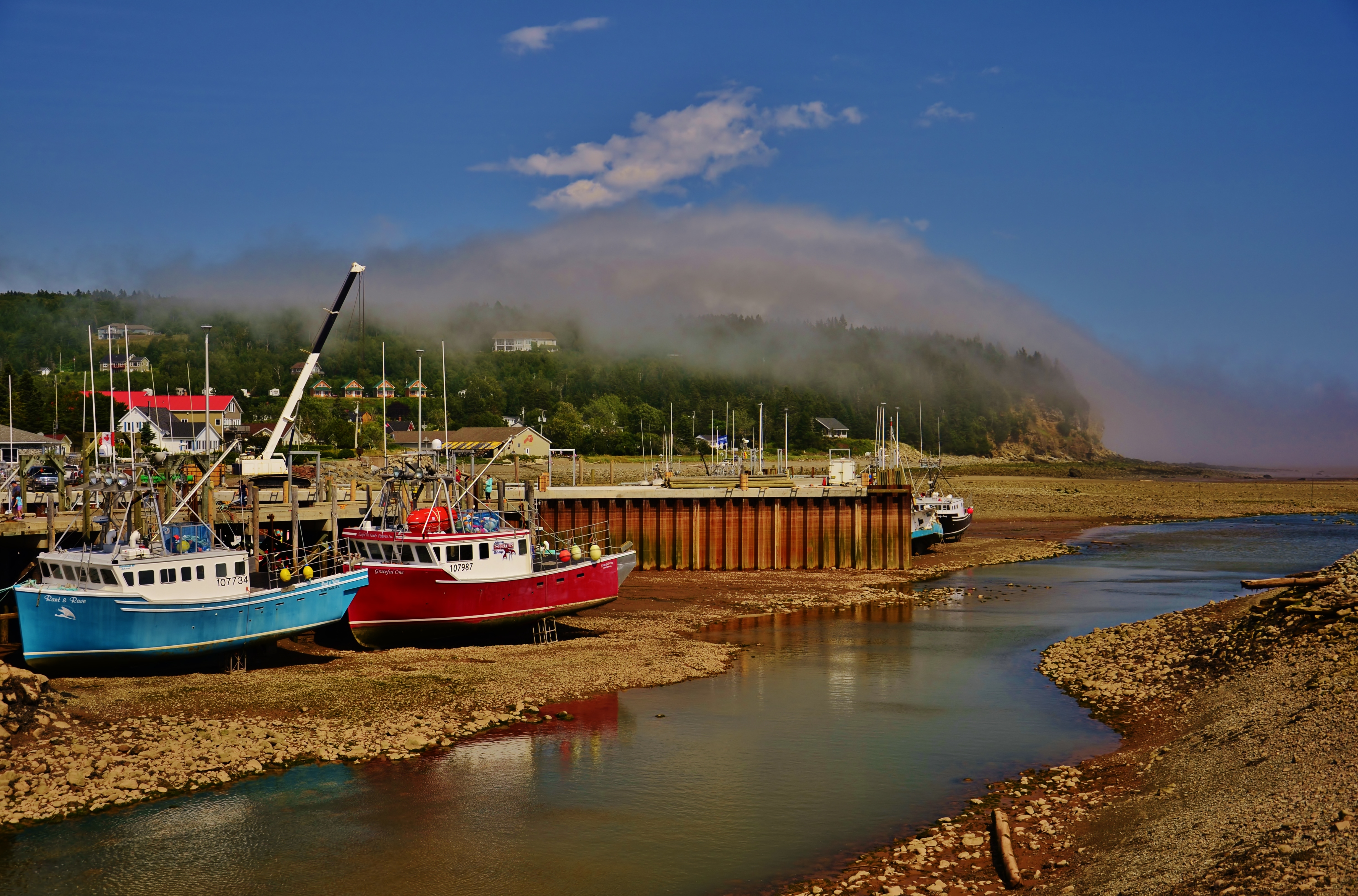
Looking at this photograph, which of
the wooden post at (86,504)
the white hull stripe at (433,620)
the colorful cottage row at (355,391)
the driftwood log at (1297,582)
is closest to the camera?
the driftwood log at (1297,582)

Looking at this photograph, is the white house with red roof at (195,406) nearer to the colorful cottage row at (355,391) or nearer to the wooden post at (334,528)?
the colorful cottage row at (355,391)

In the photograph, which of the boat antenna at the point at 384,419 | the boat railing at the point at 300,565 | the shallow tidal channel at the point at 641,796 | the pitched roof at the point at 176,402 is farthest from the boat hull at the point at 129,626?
the pitched roof at the point at 176,402

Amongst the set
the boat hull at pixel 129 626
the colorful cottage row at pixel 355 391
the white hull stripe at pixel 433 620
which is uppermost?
the colorful cottage row at pixel 355 391

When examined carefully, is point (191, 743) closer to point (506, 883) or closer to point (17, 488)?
point (506, 883)

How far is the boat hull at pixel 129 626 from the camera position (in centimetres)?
3133

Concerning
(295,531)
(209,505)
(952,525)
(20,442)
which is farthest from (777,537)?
(20,442)

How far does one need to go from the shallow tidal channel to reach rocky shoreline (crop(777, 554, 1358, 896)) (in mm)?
1428

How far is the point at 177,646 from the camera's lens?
32.8 meters

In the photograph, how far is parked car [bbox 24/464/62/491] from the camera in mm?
62219

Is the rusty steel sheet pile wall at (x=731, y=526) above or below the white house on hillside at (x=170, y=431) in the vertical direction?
below

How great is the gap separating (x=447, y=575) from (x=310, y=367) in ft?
77.5

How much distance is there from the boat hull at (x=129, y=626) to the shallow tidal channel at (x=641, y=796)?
10.2 m

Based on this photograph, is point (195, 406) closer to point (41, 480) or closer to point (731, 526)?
point (41, 480)

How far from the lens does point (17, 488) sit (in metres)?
66.0
